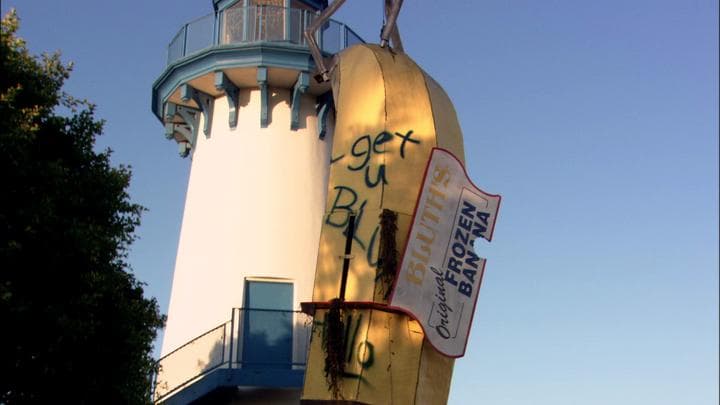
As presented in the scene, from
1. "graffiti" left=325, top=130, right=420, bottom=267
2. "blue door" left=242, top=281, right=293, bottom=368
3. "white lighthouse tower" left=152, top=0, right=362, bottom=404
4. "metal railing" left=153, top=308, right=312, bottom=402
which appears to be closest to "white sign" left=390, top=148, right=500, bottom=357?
"graffiti" left=325, top=130, right=420, bottom=267

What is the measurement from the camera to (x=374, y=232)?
13.8 meters

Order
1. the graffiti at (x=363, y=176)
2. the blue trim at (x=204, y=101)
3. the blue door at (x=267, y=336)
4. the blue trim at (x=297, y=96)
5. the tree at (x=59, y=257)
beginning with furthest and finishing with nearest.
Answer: the blue trim at (x=204, y=101) < the blue trim at (x=297, y=96) < the blue door at (x=267, y=336) < the graffiti at (x=363, y=176) < the tree at (x=59, y=257)

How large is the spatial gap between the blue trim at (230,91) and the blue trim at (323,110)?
2.14 meters

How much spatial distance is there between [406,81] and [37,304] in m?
6.94

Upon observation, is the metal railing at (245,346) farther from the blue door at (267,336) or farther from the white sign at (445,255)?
the white sign at (445,255)

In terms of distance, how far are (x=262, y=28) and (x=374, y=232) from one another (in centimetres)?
1076

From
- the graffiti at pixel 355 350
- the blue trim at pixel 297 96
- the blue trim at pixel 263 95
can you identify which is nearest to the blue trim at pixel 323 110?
the blue trim at pixel 297 96

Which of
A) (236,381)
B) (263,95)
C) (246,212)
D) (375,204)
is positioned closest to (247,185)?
(246,212)

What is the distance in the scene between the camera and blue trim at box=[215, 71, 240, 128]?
22219 millimetres

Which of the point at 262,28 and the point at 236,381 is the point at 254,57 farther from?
the point at 236,381

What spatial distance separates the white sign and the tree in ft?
13.6

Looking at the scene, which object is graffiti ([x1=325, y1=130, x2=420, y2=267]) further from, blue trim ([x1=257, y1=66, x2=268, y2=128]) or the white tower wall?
blue trim ([x1=257, y1=66, x2=268, y2=128])

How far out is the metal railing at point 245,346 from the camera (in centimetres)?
1967

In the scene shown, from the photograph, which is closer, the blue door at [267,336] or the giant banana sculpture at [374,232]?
the giant banana sculpture at [374,232]
